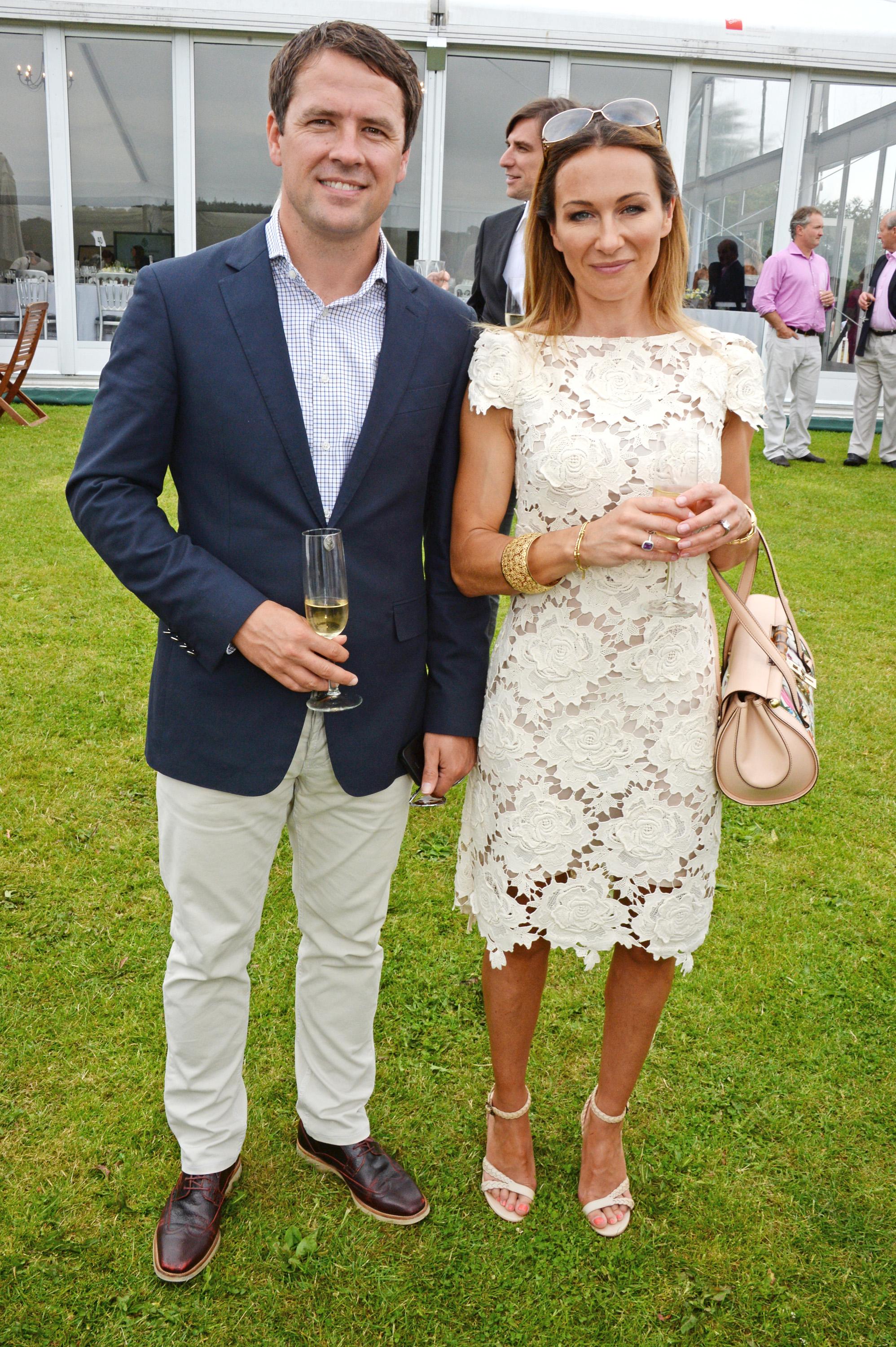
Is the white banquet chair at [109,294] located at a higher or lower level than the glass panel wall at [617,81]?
lower

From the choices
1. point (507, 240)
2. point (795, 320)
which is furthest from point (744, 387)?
point (795, 320)

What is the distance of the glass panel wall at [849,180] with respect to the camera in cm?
1507

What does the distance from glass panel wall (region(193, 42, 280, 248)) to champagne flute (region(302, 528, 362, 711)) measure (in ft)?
46.0

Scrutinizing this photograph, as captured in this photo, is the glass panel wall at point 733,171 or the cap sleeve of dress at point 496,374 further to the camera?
the glass panel wall at point 733,171

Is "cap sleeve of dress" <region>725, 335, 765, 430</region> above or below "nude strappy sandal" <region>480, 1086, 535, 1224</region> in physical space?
above

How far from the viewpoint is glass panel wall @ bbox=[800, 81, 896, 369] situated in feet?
49.4

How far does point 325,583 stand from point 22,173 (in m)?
15.4

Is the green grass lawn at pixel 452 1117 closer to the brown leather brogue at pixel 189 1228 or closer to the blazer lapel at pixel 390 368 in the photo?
the brown leather brogue at pixel 189 1228

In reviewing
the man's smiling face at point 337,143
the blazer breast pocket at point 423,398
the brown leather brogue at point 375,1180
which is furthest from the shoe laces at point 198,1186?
the man's smiling face at point 337,143

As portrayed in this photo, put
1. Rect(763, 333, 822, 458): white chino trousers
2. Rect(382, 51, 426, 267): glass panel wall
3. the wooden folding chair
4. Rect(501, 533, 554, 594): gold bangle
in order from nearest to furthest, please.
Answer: Rect(501, 533, 554, 594): gold bangle
Rect(763, 333, 822, 458): white chino trousers
the wooden folding chair
Rect(382, 51, 426, 267): glass panel wall

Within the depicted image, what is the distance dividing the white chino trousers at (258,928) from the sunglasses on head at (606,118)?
1245 mm

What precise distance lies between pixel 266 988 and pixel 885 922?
2174mm

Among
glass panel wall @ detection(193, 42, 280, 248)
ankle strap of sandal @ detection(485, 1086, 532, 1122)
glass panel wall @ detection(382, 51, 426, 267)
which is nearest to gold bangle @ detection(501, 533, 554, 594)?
ankle strap of sandal @ detection(485, 1086, 532, 1122)

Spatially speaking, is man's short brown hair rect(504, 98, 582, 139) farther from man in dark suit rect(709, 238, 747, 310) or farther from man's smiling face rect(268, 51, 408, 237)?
man in dark suit rect(709, 238, 747, 310)
